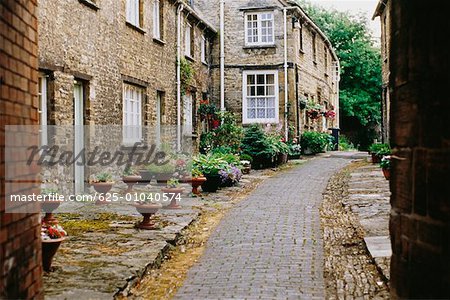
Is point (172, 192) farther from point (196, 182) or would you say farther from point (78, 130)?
point (78, 130)

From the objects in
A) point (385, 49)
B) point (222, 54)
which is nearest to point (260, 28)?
point (222, 54)

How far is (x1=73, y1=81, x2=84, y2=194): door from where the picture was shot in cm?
1280

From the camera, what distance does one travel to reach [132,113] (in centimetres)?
1603

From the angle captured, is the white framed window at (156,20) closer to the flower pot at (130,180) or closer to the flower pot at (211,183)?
the flower pot at (211,183)

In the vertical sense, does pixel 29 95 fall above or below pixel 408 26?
below

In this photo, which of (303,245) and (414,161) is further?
(303,245)

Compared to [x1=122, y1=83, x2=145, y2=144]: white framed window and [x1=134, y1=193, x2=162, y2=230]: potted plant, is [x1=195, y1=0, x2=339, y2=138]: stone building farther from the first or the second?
[x1=134, y1=193, x2=162, y2=230]: potted plant

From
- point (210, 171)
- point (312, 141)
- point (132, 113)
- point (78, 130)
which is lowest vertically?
point (210, 171)

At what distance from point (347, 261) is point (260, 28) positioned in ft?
64.6

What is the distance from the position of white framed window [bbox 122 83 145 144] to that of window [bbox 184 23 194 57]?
17.3 feet

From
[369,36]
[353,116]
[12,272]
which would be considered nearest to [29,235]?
[12,272]

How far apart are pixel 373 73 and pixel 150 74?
2875cm

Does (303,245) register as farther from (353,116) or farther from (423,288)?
(353,116)

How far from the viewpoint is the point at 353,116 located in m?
43.4
